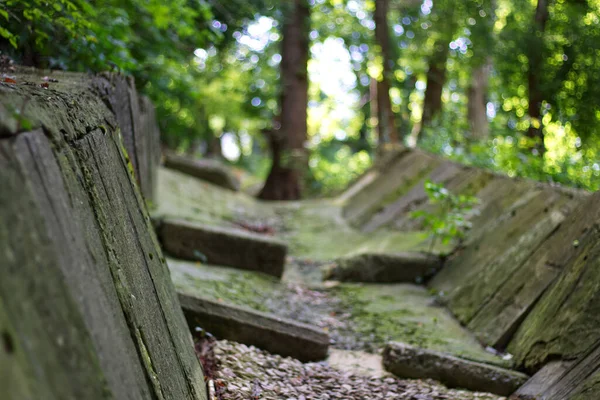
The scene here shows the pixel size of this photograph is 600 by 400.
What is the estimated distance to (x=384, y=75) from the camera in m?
13.4

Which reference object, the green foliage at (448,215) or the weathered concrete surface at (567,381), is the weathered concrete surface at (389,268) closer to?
the green foliage at (448,215)

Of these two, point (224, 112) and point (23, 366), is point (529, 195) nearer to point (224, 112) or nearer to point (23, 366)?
point (23, 366)

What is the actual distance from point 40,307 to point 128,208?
158 centimetres

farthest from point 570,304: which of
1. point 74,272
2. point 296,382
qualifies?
point 74,272

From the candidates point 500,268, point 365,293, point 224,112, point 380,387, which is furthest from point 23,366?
point 224,112

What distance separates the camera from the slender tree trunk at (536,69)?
9.33m

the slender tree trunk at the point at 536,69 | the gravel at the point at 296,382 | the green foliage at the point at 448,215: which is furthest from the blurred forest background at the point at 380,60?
the gravel at the point at 296,382

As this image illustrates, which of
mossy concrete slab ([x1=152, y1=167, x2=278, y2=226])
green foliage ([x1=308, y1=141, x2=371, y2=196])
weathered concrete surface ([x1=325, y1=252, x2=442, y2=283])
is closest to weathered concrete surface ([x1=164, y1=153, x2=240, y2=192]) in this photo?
mossy concrete slab ([x1=152, y1=167, x2=278, y2=226])

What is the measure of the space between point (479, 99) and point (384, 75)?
3.15m

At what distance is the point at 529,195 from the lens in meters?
5.89

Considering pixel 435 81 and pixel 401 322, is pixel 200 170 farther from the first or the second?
pixel 401 322

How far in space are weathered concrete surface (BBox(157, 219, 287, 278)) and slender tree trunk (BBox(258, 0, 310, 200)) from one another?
7926 millimetres

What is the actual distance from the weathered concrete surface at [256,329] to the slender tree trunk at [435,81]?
987 centimetres

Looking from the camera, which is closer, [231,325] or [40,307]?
[40,307]
